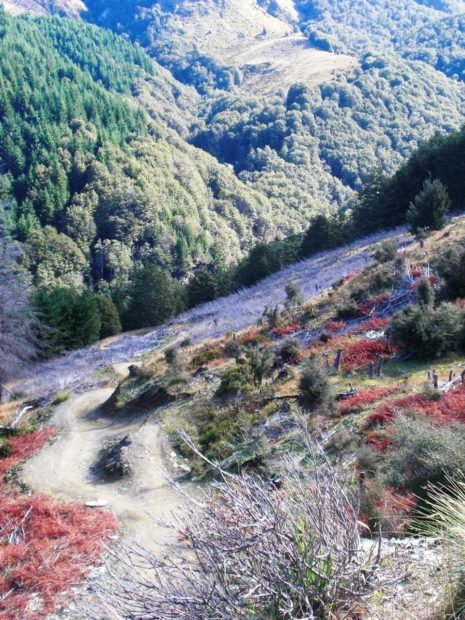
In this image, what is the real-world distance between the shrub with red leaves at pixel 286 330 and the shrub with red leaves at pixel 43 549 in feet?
39.7

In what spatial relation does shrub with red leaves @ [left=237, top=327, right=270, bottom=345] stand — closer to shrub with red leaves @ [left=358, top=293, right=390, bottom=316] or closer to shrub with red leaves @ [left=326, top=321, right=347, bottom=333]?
shrub with red leaves @ [left=326, top=321, right=347, bottom=333]

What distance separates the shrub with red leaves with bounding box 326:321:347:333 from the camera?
2055cm

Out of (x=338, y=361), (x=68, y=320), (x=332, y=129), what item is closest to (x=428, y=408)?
(x=338, y=361)

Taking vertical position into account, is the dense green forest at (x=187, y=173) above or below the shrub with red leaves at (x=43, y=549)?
above

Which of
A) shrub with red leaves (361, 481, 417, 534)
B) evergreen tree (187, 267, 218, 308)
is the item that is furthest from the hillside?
evergreen tree (187, 267, 218, 308)

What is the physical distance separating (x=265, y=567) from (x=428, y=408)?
835 centimetres

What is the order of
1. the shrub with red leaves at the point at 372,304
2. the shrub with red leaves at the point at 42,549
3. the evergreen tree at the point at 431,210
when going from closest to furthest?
the shrub with red leaves at the point at 42,549 < the shrub with red leaves at the point at 372,304 < the evergreen tree at the point at 431,210

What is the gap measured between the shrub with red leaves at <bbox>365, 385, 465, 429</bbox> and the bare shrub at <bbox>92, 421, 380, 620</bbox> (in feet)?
21.6

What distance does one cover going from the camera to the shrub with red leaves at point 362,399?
1322 centimetres

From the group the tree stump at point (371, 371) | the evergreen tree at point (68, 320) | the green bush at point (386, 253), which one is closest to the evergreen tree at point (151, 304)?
the evergreen tree at point (68, 320)

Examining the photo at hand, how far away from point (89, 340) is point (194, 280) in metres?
12.4

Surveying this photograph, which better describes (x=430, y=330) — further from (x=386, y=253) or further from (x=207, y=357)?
(x=386, y=253)

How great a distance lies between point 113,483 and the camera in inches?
554

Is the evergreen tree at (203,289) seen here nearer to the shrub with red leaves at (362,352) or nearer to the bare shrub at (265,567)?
the shrub with red leaves at (362,352)
